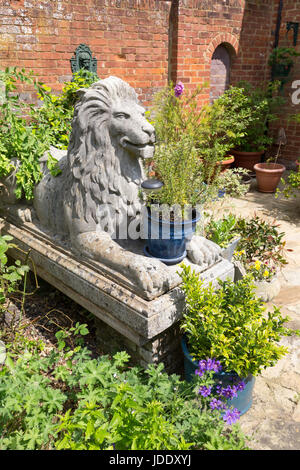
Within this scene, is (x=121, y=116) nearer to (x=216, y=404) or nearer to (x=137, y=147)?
(x=137, y=147)

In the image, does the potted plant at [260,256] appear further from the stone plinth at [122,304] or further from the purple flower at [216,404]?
the purple flower at [216,404]

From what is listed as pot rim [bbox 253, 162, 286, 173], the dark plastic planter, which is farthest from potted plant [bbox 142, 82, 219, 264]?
pot rim [bbox 253, 162, 286, 173]

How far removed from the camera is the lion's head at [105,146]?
2287 millimetres

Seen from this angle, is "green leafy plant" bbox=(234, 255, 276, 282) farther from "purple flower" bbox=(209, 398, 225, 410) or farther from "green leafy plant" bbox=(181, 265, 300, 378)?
"purple flower" bbox=(209, 398, 225, 410)

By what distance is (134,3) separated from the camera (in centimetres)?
479

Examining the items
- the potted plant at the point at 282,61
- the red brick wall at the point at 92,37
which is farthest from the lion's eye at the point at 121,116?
the potted plant at the point at 282,61

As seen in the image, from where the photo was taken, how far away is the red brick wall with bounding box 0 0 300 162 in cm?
399

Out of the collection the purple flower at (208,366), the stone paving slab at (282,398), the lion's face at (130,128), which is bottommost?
the stone paving slab at (282,398)

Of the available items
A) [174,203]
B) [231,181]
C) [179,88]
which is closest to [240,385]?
[174,203]

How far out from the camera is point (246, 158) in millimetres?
6910

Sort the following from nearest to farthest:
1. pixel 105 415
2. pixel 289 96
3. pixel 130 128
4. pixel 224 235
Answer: pixel 105 415
pixel 130 128
pixel 224 235
pixel 289 96

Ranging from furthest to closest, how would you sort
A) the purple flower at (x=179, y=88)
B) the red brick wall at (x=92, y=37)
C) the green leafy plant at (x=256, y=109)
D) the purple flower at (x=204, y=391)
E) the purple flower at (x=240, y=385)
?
the green leafy plant at (x=256, y=109), the purple flower at (x=179, y=88), the red brick wall at (x=92, y=37), the purple flower at (x=240, y=385), the purple flower at (x=204, y=391)

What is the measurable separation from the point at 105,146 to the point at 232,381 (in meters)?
1.66

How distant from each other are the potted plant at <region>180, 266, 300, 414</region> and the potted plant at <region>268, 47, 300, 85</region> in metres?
6.30
